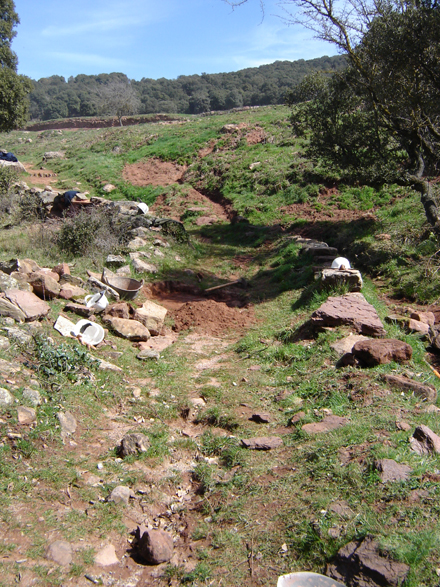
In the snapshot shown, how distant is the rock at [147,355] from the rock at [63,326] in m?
0.93

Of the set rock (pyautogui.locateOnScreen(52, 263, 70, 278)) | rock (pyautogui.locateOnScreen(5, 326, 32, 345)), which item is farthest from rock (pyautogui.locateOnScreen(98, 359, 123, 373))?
rock (pyautogui.locateOnScreen(52, 263, 70, 278))

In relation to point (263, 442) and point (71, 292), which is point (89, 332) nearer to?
point (71, 292)

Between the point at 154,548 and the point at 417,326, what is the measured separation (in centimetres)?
435

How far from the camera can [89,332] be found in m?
5.99

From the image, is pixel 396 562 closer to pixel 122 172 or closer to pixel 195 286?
pixel 195 286

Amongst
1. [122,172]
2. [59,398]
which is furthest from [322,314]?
[122,172]

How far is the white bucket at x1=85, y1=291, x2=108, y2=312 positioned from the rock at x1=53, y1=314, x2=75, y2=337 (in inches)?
29.6

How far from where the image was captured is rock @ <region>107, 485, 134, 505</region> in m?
3.47

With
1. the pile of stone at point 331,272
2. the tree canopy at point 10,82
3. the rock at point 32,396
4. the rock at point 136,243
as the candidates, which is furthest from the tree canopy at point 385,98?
the tree canopy at point 10,82

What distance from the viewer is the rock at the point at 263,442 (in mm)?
4039

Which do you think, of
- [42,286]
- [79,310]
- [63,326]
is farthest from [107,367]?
[42,286]

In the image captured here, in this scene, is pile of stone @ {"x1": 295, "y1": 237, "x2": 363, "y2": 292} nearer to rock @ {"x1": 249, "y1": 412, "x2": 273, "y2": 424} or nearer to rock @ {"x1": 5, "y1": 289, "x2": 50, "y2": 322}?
rock @ {"x1": 249, "y1": 412, "x2": 273, "y2": 424}

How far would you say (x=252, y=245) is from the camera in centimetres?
1188

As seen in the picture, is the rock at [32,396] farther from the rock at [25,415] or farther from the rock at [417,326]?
the rock at [417,326]
